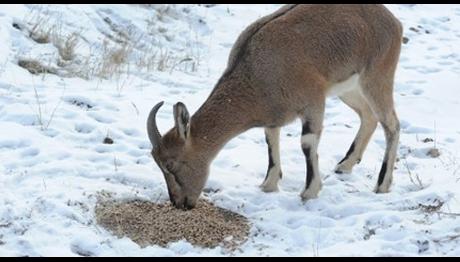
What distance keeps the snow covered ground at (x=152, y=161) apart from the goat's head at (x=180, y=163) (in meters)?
0.30

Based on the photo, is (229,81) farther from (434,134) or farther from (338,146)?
(434,134)

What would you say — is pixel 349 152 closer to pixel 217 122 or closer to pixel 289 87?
pixel 289 87

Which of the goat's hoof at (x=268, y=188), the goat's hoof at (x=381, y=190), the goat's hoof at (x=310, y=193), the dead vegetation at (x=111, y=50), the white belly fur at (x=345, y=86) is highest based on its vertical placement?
the white belly fur at (x=345, y=86)

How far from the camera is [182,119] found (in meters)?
7.51

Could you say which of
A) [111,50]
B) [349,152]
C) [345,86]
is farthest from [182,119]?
[111,50]

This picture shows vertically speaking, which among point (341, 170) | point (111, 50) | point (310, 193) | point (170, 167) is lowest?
point (111, 50)

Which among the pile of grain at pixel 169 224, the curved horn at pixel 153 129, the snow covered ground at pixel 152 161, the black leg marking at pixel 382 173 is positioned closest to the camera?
the snow covered ground at pixel 152 161

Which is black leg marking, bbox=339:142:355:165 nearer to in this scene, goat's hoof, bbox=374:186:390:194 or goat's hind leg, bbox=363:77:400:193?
goat's hind leg, bbox=363:77:400:193

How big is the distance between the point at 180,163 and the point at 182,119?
1.56 feet

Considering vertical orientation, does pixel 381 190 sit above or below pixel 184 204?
below

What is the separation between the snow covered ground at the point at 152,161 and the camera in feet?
22.2

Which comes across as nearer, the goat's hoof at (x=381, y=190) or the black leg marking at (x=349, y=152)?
the goat's hoof at (x=381, y=190)

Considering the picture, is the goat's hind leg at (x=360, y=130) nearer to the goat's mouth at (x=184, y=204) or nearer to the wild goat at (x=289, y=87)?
the wild goat at (x=289, y=87)

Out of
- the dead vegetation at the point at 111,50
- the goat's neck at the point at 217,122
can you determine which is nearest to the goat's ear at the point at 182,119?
the goat's neck at the point at 217,122
